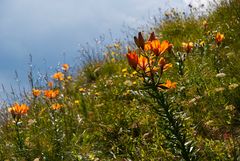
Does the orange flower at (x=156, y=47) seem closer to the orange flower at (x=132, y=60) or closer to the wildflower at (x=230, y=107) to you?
the orange flower at (x=132, y=60)

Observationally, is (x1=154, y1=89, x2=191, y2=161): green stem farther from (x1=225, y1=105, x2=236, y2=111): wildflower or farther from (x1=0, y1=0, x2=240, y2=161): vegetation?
(x1=225, y1=105, x2=236, y2=111): wildflower

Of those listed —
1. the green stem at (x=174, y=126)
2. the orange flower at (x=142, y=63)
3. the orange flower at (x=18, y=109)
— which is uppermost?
the orange flower at (x=18, y=109)

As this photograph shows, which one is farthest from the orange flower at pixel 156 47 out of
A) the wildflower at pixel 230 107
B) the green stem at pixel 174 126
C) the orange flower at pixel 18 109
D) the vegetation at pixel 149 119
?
the orange flower at pixel 18 109

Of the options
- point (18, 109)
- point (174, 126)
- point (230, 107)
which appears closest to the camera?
point (174, 126)

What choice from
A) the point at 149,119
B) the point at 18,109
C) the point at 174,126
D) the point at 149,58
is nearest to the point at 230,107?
the point at 149,119

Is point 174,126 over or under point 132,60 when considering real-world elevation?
under

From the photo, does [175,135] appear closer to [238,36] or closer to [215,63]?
[215,63]

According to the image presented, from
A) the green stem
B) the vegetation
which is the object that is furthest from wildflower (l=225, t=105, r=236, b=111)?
the green stem

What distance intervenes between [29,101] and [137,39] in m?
4.45

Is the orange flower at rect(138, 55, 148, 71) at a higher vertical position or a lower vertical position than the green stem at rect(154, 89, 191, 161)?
higher

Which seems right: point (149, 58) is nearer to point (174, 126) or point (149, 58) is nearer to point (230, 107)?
point (174, 126)

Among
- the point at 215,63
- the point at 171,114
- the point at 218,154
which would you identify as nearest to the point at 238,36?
the point at 215,63

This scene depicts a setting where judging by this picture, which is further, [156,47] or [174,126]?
[174,126]

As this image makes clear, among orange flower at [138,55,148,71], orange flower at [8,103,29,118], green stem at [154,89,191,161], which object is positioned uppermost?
orange flower at [8,103,29,118]
